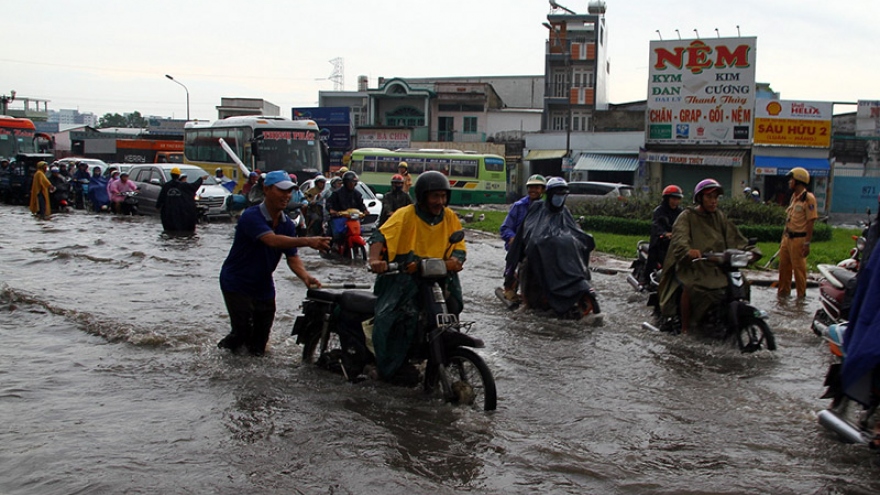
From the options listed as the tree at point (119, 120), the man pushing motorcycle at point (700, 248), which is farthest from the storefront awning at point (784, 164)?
the tree at point (119, 120)

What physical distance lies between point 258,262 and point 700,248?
4.03m

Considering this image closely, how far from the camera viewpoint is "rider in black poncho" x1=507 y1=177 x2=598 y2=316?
8.99 metres

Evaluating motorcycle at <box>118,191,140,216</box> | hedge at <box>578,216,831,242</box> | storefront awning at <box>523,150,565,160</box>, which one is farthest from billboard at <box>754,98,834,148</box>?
motorcycle at <box>118,191,140,216</box>

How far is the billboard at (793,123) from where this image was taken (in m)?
34.5

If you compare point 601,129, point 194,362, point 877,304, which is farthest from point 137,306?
point 601,129

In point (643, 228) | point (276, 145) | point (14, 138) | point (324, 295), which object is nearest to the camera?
point (324, 295)

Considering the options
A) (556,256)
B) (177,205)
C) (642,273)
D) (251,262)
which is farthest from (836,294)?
(177,205)

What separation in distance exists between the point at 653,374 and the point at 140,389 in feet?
13.3

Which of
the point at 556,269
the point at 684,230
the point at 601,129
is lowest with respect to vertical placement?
the point at 556,269

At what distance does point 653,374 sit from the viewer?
6801 millimetres

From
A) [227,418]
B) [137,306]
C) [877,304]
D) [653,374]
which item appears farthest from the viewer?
[137,306]

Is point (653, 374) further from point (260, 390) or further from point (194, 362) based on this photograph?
point (194, 362)

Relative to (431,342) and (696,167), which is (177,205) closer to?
(431,342)

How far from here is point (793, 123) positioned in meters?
34.7
